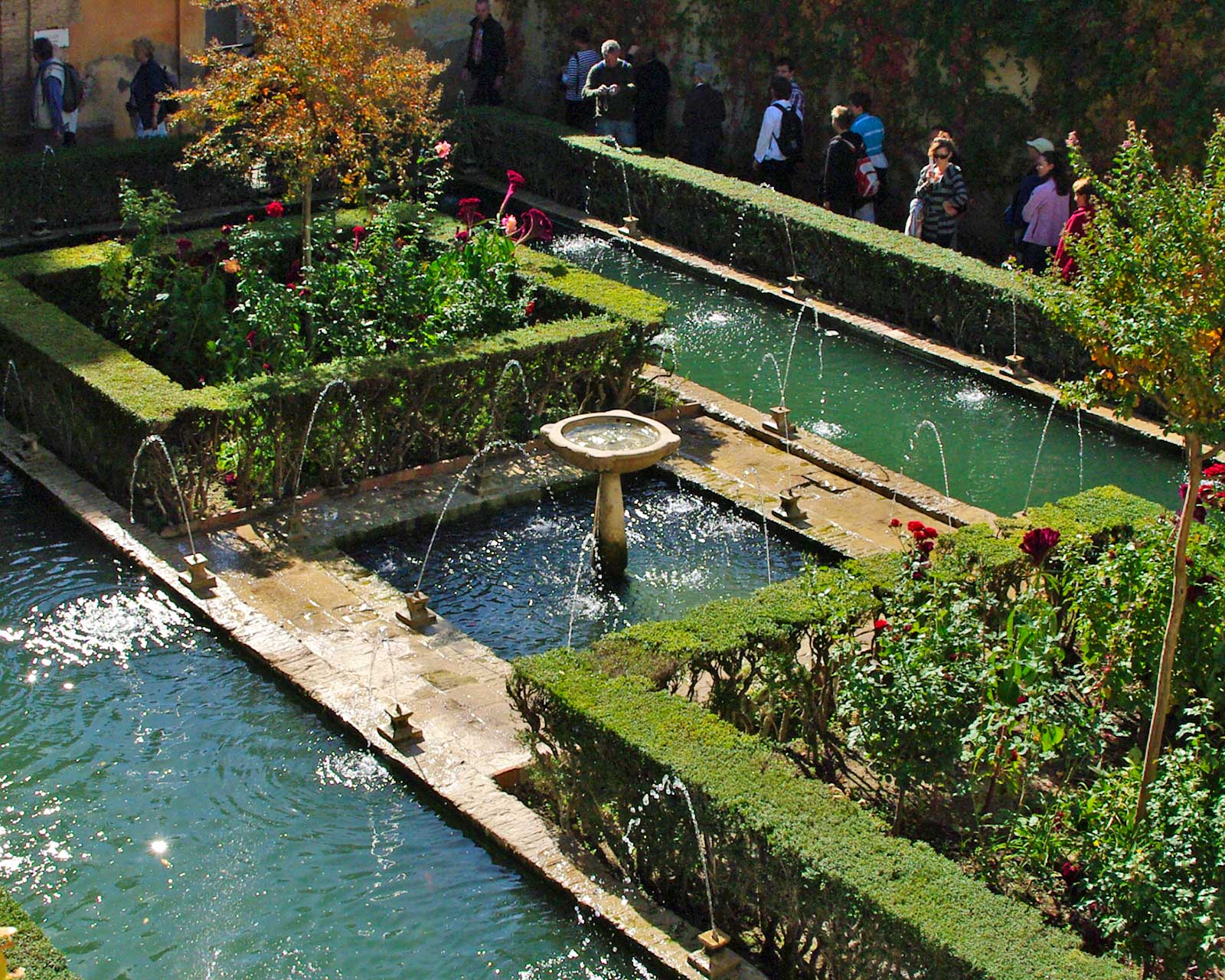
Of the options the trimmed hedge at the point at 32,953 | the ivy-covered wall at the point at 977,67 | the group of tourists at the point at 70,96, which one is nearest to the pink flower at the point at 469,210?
the group of tourists at the point at 70,96

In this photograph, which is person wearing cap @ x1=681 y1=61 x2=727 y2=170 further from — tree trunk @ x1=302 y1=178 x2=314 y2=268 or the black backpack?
tree trunk @ x1=302 y1=178 x2=314 y2=268

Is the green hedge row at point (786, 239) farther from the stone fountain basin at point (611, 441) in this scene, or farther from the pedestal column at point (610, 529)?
the pedestal column at point (610, 529)

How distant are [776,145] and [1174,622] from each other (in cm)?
1068

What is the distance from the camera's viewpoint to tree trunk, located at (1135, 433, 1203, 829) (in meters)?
5.68

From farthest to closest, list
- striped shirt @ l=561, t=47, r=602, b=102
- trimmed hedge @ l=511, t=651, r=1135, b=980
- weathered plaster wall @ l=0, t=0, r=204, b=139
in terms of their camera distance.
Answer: striped shirt @ l=561, t=47, r=602, b=102 → weathered plaster wall @ l=0, t=0, r=204, b=139 → trimmed hedge @ l=511, t=651, r=1135, b=980

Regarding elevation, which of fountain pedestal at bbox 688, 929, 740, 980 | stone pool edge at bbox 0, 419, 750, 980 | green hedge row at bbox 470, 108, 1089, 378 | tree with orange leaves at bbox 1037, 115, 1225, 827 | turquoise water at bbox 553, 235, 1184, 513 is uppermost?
tree with orange leaves at bbox 1037, 115, 1225, 827

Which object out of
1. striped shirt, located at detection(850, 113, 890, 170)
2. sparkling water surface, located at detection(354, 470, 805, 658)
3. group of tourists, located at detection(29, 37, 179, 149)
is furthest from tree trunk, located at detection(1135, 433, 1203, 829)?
group of tourists, located at detection(29, 37, 179, 149)

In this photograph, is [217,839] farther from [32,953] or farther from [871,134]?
[871,134]

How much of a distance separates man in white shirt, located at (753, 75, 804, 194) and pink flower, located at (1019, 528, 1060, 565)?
9.25m

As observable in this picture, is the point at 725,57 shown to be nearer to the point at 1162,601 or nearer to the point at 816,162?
the point at 816,162

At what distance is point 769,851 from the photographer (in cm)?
580

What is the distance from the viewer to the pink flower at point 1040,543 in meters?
7.16

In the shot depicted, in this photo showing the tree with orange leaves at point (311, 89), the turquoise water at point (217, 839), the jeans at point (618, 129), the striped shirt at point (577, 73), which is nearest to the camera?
the turquoise water at point (217, 839)

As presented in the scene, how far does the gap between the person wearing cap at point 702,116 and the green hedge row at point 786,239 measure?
4.04 feet
